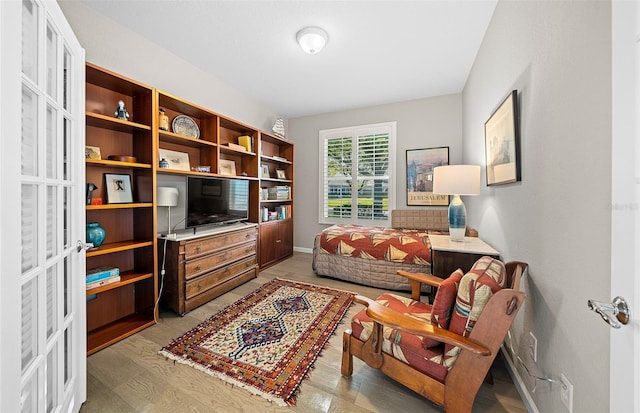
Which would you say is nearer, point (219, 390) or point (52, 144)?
point (52, 144)

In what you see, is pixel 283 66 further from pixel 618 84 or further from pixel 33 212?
pixel 618 84

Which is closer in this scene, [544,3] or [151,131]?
[544,3]

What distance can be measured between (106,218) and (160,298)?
88 cm

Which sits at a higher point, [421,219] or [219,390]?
[421,219]

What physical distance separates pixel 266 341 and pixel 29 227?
155 cm

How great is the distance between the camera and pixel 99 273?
1830 millimetres

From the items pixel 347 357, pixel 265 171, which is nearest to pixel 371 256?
pixel 347 357

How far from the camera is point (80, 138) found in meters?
1.28

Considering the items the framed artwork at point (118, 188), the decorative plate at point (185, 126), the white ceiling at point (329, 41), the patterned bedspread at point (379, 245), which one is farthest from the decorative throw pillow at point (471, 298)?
the decorative plate at point (185, 126)

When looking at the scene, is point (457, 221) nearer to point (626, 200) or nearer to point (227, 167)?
point (626, 200)

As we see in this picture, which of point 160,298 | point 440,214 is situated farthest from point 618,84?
point 440,214

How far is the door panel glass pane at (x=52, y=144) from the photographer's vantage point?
1021 millimetres

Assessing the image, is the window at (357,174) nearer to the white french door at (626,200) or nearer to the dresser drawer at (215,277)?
the dresser drawer at (215,277)

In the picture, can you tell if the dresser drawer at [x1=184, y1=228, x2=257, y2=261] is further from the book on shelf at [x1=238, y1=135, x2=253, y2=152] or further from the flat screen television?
the book on shelf at [x1=238, y1=135, x2=253, y2=152]
